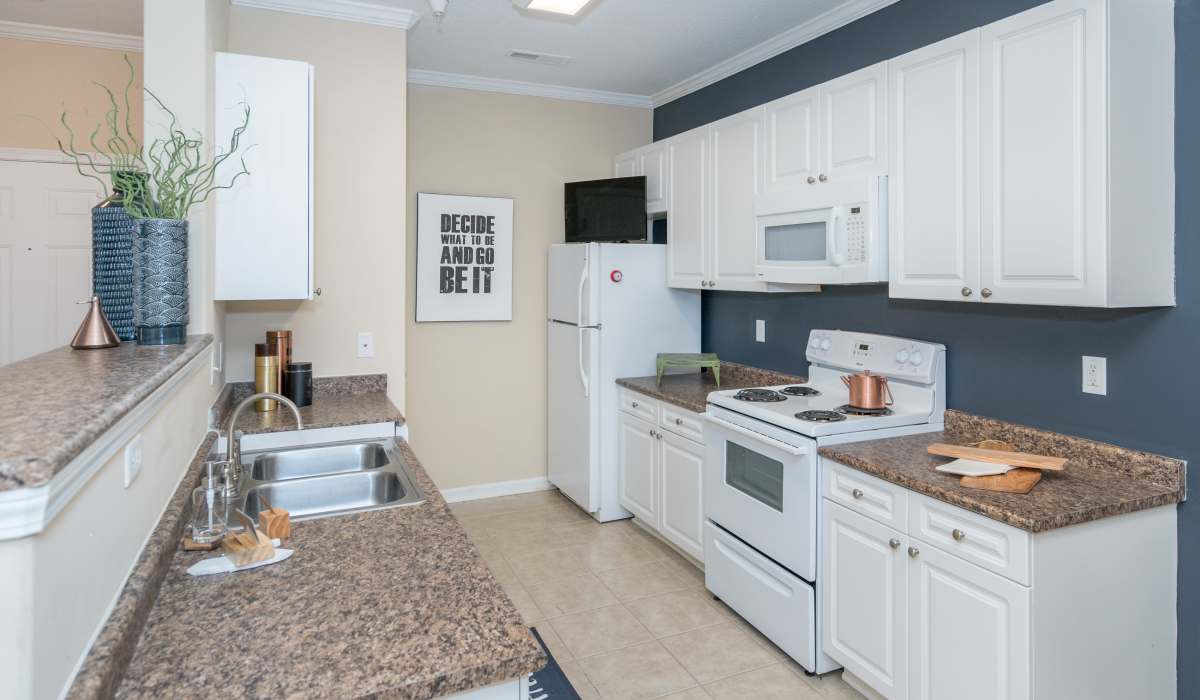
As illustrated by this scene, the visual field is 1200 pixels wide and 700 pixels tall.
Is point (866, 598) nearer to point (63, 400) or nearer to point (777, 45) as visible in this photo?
point (63, 400)

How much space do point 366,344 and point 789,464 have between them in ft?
6.40

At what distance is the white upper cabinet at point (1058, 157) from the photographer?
1.93 meters

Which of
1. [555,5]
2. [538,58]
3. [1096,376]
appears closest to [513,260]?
[538,58]

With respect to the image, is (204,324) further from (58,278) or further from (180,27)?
(58,278)

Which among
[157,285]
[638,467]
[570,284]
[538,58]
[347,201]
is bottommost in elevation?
[638,467]

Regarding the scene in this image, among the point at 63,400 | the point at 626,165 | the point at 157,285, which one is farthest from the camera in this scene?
the point at 626,165

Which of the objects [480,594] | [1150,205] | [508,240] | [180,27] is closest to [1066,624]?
[1150,205]

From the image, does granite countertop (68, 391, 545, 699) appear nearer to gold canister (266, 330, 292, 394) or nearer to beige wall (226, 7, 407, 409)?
gold canister (266, 330, 292, 394)

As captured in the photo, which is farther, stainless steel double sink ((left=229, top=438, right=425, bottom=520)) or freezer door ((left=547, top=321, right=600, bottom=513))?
freezer door ((left=547, top=321, right=600, bottom=513))

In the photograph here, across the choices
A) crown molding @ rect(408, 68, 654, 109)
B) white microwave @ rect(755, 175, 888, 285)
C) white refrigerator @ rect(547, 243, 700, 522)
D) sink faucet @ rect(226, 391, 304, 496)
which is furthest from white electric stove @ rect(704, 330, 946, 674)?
crown molding @ rect(408, 68, 654, 109)

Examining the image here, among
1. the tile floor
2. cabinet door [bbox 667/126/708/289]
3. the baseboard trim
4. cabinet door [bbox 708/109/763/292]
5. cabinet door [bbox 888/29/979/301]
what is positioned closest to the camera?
cabinet door [bbox 888/29/979/301]

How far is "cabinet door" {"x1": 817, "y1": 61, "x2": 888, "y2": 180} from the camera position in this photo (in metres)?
2.64

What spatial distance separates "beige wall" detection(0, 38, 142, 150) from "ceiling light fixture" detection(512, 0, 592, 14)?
2.12m

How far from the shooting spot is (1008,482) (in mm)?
1977
